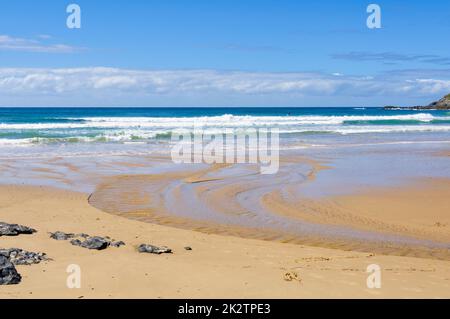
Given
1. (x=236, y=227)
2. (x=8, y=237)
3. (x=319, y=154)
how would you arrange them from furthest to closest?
(x=319, y=154)
(x=236, y=227)
(x=8, y=237)

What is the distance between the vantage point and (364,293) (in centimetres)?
568

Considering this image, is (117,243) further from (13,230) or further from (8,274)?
(8,274)

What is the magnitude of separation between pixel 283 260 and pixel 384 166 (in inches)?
466

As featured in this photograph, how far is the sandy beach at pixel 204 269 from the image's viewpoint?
5.64 m

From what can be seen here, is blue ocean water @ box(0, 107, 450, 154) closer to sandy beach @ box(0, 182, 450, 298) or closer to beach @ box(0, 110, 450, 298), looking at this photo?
beach @ box(0, 110, 450, 298)

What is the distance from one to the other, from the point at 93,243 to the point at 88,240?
0.16 m

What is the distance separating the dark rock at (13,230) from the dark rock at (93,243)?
3.13 ft

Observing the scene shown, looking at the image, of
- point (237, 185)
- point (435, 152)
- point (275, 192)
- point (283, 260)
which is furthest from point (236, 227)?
point (435, 152)

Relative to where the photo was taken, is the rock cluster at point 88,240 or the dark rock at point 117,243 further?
the dark rock at point 117,243

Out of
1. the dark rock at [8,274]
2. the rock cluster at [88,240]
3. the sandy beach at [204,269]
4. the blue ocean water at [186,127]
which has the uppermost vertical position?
the blue ocean water at [186,127]

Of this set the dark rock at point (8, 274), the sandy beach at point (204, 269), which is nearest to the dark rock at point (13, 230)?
the sandy beach at point (204, 269)

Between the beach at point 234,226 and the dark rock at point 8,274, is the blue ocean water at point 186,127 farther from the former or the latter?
the dark rock at point 8,274

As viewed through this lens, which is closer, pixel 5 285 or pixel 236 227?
pixel 5 285

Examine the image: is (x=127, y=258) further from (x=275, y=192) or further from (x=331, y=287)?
(x=275, y=192)
